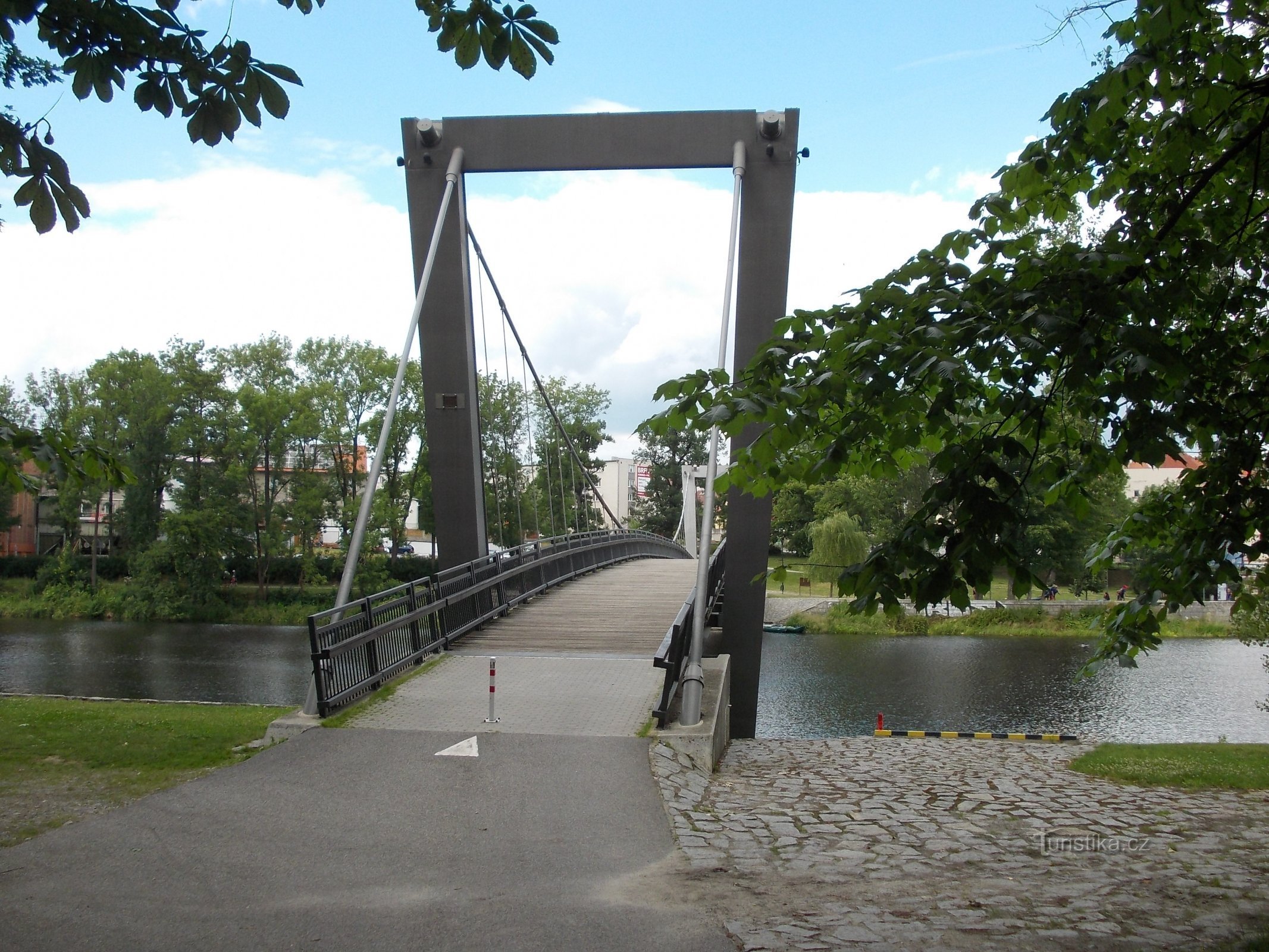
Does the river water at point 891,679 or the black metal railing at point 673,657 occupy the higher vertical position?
the black metal railing at point 673,657

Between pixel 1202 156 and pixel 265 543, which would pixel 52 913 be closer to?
pixel 1202 156

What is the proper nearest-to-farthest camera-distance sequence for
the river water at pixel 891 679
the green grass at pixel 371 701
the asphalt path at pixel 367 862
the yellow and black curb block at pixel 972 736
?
the asphalt path at pixel 367 862
the green grass at pixel 371 701
the yellow and black curb block at pixel 972 736
the river water at pixel 891 679

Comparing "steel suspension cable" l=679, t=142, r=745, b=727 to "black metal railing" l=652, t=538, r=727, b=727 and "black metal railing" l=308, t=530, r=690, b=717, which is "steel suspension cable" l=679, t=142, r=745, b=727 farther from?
"black metal railing" l=308, t=530, r=690, b=717

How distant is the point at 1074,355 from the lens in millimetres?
3105

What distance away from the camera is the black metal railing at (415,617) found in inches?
293

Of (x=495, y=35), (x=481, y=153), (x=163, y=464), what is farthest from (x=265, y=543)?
(x=495, y=35)

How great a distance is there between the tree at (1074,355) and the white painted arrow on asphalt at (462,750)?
3325mm

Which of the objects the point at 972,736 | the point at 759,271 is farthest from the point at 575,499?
the point at 759,271

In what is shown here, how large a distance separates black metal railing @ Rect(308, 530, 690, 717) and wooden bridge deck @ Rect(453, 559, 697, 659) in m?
0.22

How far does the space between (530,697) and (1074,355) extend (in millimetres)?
5785

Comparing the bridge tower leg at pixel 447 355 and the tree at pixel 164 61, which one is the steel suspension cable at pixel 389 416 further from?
the tree at pixel 164 61

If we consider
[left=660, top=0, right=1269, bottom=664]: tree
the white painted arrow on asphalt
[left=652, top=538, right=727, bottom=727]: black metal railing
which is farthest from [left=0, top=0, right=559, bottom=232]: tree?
[left=652, top=538, right=727, bottom=727]: black metal railing

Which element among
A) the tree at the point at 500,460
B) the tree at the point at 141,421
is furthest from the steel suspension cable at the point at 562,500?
the tree at the point at 141,421

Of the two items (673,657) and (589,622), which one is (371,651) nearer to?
(673,657)
